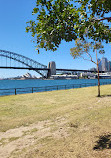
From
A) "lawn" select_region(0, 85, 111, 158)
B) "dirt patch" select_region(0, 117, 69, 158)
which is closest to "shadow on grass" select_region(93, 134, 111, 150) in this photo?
"lawn" select_region(0, 85, 111, 158)

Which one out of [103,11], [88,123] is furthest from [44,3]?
[88,123]

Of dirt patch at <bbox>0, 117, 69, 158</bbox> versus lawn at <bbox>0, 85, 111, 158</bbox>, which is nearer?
lawn at <bbox>0, 85, 111, 158</bbox>

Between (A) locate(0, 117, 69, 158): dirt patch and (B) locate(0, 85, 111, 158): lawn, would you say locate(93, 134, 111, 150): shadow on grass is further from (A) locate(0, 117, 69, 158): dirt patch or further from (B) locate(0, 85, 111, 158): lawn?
(A) locate(0, 117, 69, 158): dirt patch

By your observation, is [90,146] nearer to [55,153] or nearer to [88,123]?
[55,153]

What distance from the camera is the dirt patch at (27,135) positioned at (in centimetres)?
484

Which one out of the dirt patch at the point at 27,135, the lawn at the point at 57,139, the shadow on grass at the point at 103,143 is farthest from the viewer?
the dirt patch at the point at 27,135

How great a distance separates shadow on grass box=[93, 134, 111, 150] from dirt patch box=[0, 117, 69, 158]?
139 centimetres

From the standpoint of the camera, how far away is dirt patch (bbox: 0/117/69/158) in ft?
15.9

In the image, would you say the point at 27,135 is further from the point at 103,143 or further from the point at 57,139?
the point at 103,143

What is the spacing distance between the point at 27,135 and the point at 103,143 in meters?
3.18

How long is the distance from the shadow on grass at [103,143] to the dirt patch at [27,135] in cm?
139

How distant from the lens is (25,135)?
5.87 metres

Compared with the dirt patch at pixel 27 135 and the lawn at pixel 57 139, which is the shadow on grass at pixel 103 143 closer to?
the lawn at pixel 57 139

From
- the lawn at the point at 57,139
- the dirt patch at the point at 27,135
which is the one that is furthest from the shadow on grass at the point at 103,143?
the dirt patch at the point at 27,135
